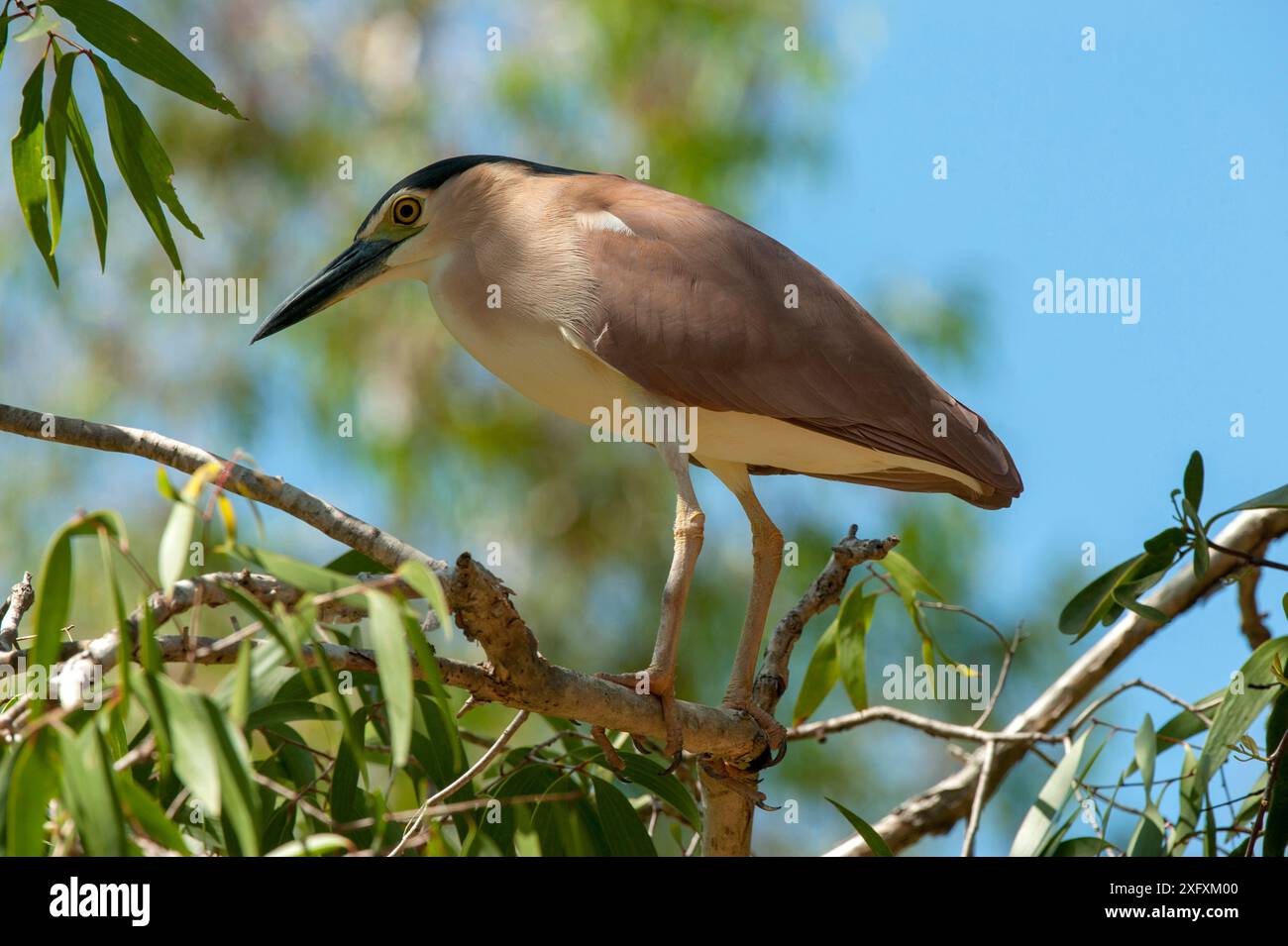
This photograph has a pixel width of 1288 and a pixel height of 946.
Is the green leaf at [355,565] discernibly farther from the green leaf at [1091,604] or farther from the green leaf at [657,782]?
the green leaf at [1091,604]

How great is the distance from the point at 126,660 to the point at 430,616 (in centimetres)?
75

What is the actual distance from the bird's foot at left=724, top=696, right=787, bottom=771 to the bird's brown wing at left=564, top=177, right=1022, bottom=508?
0.54 meters

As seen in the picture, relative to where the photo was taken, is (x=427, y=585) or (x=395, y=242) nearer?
(x=427, y=585)

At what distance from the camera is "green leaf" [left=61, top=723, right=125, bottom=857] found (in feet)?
3.71

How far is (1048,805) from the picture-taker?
7.54ft

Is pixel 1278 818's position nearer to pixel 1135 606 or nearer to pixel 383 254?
pixel 1135 606

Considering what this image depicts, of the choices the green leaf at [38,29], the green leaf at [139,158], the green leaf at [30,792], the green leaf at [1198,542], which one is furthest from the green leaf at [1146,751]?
the green leaf at [38,29]

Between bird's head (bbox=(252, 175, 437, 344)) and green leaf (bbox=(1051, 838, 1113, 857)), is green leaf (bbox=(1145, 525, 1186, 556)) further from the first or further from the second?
bird's head (bbox=(252, 175, 437, 344))

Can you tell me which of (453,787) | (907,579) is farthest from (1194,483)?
(453,787)

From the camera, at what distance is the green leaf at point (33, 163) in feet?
6.73

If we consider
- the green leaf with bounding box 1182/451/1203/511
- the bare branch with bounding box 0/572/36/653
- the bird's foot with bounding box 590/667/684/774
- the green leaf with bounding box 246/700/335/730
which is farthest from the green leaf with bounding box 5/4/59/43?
the green leaf with bounding box 1182/451/1203/511

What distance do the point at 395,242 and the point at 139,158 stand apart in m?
0.60
